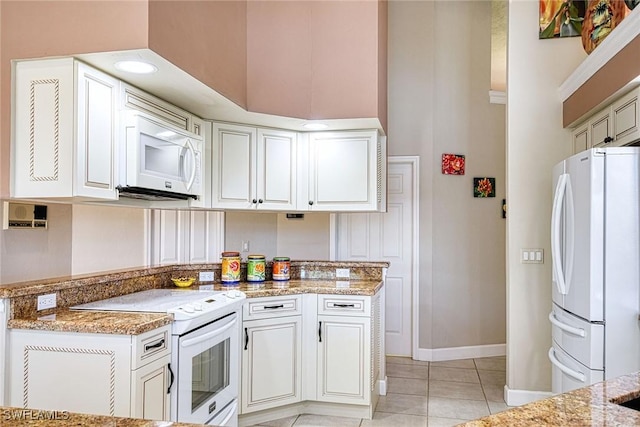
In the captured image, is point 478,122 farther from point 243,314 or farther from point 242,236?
point 243,314

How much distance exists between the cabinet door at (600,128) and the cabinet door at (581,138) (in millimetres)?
88

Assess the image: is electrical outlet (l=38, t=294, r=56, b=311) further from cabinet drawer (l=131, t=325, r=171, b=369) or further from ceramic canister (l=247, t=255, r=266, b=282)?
ceramic canister (l=247, t=255, r=266, b=282)

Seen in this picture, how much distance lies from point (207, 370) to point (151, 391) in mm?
502

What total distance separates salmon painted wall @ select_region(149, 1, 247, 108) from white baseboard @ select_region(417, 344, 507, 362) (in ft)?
10.8

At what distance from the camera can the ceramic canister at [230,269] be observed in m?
3.56

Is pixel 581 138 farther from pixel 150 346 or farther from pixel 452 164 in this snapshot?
pixel 150 346

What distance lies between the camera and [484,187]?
5094 millimetres

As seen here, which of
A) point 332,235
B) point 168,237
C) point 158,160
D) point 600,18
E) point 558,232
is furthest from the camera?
point 332,235

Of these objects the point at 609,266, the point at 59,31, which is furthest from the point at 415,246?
the point at 59,31

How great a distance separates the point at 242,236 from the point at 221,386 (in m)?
2.36

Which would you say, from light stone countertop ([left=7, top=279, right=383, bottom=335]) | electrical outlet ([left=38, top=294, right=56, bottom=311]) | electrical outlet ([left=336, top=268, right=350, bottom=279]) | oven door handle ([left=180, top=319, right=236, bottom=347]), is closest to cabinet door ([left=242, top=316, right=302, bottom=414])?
oven door handle ([left=180, top=319, right=236, bottom=347])

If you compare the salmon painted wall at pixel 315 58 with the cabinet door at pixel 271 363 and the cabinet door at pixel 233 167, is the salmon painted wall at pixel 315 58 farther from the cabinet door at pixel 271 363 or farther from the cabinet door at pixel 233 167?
the cabinet door at pixel 271 363

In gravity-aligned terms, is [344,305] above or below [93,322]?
below

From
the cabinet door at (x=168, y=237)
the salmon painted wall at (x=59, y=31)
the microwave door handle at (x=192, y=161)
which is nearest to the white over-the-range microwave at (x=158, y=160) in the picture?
the microwave door handle at (x=192, y=161)
